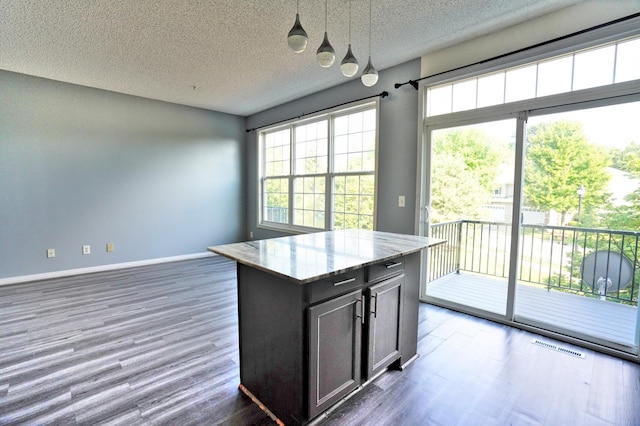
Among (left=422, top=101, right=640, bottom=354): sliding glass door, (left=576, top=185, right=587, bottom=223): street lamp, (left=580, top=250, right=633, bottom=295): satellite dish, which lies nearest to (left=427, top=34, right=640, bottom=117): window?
(left=422, top=101, right=640, bottom=354): sliding glass door

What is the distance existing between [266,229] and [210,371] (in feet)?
12.1

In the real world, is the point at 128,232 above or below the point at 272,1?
below

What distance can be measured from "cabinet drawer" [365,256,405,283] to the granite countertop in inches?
3.1

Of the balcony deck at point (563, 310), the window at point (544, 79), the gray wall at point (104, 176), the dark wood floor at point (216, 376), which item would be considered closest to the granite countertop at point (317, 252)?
the dark wood floor at point (216, 376)

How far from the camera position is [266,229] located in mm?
5652

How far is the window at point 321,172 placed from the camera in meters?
4.01

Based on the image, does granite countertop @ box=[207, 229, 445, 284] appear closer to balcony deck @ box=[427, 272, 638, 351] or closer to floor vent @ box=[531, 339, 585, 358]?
floor vent @ box=[531, 339, 585, 358]

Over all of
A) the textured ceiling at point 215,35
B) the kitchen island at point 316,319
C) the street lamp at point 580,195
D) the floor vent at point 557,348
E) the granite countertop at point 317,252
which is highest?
the textured ceiling at point 215,35

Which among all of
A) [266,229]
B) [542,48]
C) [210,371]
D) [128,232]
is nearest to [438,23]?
[542,48]

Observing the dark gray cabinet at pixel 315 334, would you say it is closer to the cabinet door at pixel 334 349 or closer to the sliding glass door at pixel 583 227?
the cabinet door at pixel 334 349

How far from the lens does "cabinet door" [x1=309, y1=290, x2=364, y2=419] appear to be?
58.4 inches

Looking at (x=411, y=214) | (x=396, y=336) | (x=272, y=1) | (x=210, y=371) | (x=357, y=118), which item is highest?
(x=272, y=1)

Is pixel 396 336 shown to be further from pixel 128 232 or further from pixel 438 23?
pixel 128 232

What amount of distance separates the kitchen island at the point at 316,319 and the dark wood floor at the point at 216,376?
161mm
